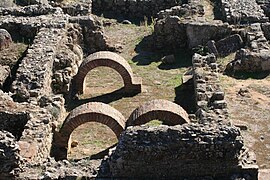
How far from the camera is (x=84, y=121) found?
16.5 meters

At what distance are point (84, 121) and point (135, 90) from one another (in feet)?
15.0

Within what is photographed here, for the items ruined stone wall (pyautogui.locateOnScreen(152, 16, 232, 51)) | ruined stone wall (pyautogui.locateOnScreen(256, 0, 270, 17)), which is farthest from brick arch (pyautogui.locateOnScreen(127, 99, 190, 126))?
ruined stone wall (pyautogui.locateOnScreen(256, 0, 270, 17))

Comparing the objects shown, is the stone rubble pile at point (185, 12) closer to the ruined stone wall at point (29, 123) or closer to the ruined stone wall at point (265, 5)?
the ruined stone wall at point (265, 5)

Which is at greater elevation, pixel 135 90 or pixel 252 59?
pixel 252 59

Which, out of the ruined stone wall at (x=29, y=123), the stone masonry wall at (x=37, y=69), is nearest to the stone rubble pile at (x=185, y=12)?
the stone masonry wall at (x=37, y=69)

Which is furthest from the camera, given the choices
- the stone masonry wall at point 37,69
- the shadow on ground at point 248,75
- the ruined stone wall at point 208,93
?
the shadow on ground at point 248,75

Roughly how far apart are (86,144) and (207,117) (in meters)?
3.39

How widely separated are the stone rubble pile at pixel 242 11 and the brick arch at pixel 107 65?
17.0ft

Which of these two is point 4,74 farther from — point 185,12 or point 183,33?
point 185,12

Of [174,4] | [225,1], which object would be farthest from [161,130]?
[174,4]

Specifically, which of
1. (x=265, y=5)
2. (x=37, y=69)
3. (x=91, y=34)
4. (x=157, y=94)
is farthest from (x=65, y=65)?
(x=265, y=5)

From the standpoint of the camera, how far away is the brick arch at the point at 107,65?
66.5 feet

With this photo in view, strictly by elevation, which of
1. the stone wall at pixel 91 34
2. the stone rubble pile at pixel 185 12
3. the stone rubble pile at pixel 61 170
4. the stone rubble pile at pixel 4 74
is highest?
the stone rubble pile at pixel 185 12

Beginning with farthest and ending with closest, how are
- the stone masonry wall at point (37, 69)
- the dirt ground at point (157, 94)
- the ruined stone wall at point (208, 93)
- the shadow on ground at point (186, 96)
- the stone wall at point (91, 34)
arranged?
the stone wall at point (91, 34) → the shadow on ground at point (186, 96) → the stone masonry wall at point (37, 69) → the dirt ground at point (157, 94) → the ruined stone wall at point (208, 93)
